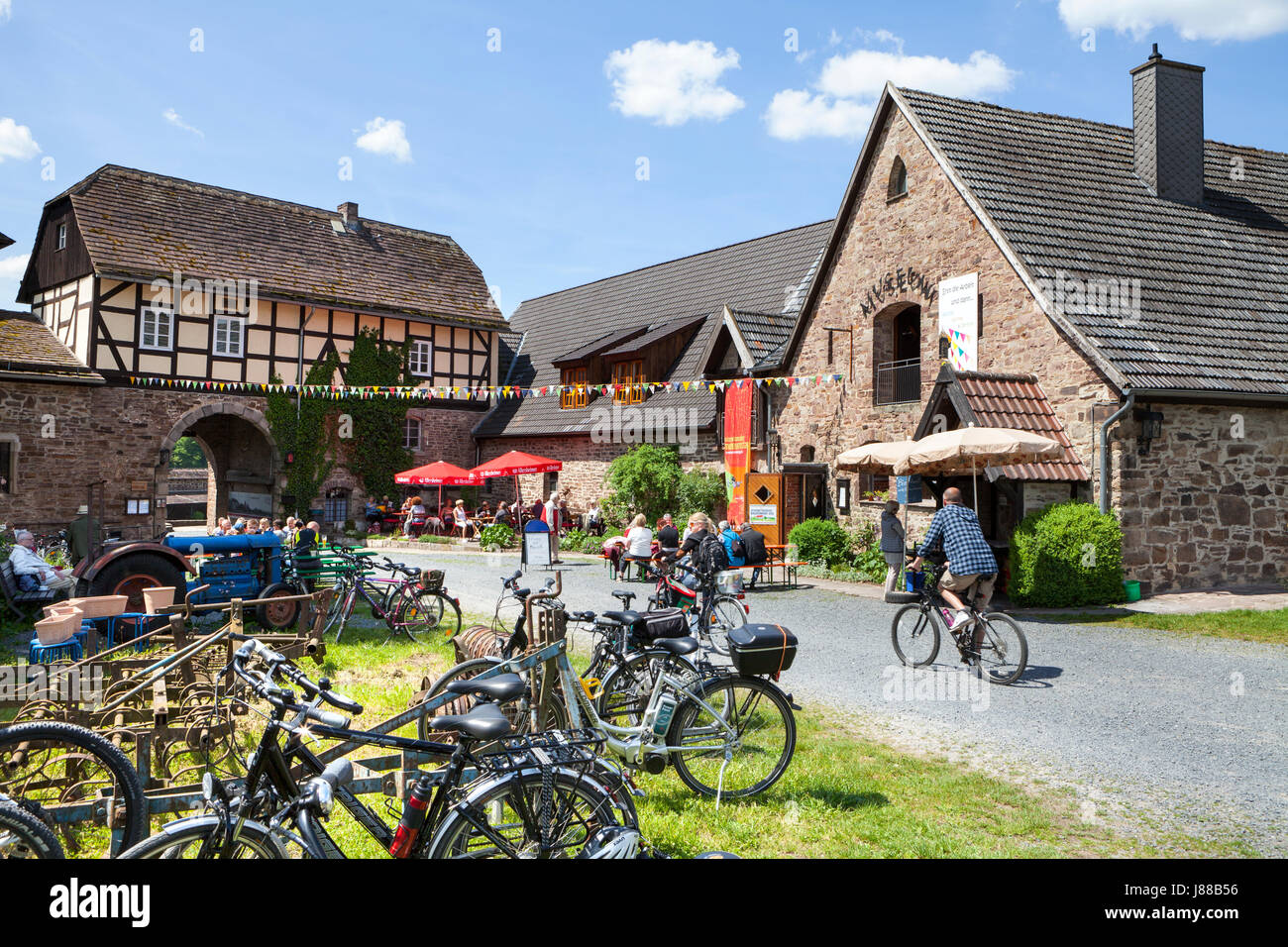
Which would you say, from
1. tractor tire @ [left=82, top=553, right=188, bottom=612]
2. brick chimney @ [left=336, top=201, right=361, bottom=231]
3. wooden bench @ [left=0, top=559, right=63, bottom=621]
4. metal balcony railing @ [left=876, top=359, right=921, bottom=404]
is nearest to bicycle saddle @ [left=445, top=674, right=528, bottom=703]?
tractor tire @ [left=82, top=553, right=188, bottom=612]

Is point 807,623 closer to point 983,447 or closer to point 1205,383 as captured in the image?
point 983,447

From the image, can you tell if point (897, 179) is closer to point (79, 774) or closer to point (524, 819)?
point (524, 819)

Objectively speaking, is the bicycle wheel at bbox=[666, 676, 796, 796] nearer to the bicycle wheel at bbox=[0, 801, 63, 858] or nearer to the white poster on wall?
the bicycle wheel at bbox=[0, 801, 63, 858]

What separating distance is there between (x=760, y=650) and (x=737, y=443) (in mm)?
15698

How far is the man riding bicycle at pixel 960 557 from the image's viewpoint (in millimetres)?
8773

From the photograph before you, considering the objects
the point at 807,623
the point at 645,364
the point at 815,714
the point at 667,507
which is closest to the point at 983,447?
the point at 807,623

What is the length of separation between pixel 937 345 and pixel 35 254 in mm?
25056

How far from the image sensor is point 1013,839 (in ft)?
15.5

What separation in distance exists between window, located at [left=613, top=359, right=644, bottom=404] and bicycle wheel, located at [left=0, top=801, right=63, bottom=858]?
21172mm

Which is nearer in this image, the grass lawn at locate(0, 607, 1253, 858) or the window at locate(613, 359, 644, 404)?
the grass lawn at locate(0, 607, 1253, 858)

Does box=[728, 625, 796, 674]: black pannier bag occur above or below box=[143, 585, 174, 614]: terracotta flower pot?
above

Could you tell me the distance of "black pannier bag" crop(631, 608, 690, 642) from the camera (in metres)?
5.88

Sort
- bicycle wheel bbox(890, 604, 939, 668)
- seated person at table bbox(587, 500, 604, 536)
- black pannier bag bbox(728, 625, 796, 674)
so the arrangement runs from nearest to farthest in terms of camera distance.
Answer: black pannier bag bbox(728, 625, 796, 674) < bicycle wheel bbox(890, 604, 939, 668) < seated person at table bbox(587, 500, 604, 536)
